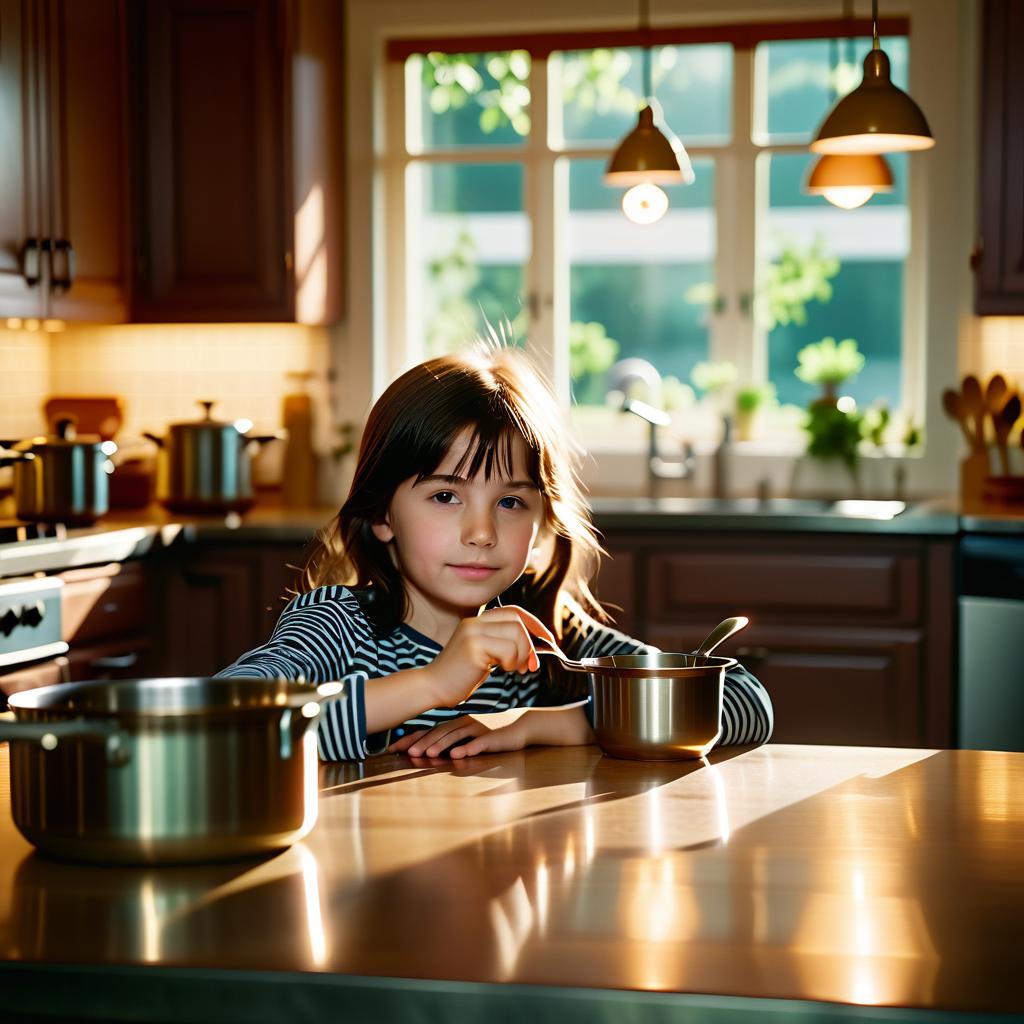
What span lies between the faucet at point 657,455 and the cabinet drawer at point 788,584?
55 cm

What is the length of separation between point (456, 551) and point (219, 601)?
7.02 feet

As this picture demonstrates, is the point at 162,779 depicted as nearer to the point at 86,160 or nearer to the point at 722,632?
the point at 722,632

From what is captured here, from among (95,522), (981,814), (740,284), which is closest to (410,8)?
(740,284)

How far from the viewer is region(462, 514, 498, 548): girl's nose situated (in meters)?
1.73

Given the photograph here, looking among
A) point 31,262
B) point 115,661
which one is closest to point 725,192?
point 31,262

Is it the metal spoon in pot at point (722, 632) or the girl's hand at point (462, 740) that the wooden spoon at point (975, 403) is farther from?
the girl's hand at point (462, 740)

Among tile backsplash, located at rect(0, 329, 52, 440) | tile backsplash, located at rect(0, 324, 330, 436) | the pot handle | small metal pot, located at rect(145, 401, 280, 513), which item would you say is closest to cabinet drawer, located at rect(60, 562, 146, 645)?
small metal pot, located at rect(145, 401, 280, 513)

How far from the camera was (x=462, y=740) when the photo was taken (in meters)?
1.51

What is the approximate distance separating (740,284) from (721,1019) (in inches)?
151

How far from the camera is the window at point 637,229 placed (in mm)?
4387

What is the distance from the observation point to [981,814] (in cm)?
121

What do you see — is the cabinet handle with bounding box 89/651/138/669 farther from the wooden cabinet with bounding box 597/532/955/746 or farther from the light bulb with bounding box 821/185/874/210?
the light bulb with bounding box 821/185/874/210

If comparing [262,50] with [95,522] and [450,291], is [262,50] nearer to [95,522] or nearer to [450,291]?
[450,291]

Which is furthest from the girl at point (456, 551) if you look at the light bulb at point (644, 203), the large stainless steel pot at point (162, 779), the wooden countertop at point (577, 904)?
the light bulb at point (644, 203)
